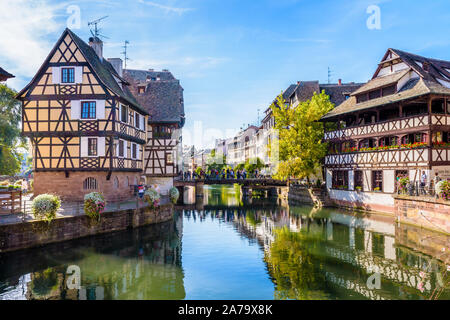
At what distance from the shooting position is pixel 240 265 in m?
16.5

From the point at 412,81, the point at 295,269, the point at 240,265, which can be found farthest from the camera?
the point at 412,81

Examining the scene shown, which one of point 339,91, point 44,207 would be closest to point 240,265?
point 44,207

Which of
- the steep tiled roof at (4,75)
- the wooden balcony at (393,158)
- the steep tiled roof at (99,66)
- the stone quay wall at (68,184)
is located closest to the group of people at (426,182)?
the wooden balcony at (393,158)

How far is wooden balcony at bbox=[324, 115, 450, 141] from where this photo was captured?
26969 millimetres

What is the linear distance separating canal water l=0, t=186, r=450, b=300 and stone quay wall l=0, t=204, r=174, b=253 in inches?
21.6

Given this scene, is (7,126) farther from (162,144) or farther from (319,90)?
(319,90)

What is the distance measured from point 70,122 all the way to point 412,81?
27841 mm

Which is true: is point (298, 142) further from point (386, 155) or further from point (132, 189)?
point (132, 189)

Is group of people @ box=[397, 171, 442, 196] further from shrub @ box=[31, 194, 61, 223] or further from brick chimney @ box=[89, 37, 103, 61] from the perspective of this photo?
brick chimney @ box=[89, 37, 103, 61]

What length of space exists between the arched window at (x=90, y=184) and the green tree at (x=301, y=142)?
20.9 m

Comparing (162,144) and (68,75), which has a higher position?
(68,75)

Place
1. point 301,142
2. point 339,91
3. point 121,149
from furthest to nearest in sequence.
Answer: point 339,91, point 301,142, point 121,149

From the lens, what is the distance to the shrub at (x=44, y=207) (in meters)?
17.8
